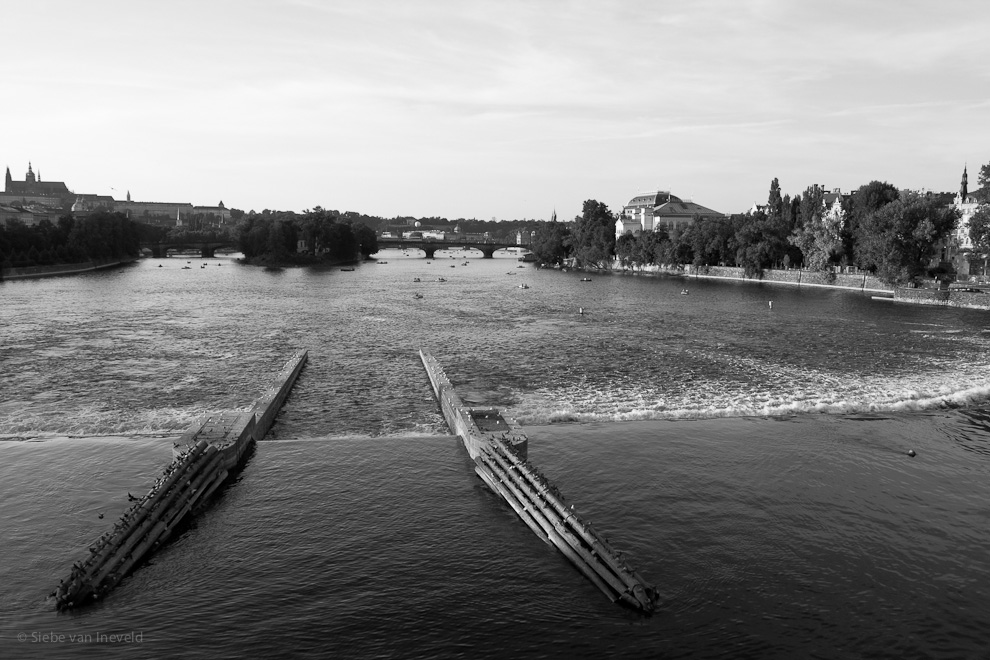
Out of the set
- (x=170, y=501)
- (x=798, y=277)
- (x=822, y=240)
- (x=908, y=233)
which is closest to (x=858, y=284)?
(x=822, y=240)

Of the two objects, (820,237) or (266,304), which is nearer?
(266,304)

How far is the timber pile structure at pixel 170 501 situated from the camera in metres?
21.3

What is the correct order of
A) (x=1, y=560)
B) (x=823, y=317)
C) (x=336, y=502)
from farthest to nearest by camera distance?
(x=823, y=317) < (x=336, y=502) < (x=1, y=560)

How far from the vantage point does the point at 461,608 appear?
21125 millimetres

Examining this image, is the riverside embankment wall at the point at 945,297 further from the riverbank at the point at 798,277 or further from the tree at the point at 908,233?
the riverbank at the point at 798,277

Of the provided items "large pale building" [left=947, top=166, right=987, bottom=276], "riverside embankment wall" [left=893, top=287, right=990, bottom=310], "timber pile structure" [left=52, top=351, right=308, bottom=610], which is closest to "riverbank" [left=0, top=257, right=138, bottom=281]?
"timber pile structure" [left=52, top=351, right=308, bottom=610]

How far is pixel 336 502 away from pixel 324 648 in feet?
31.9

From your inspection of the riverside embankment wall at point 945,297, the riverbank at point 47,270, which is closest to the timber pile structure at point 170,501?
the riverside embankment wall at point 945,297

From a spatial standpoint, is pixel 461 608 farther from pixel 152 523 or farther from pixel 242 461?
pixel 242 461

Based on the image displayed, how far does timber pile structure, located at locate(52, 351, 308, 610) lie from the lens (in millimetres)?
21297

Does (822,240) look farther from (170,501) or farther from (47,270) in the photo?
(47,270)

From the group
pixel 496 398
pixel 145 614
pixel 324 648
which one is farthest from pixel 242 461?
pixel 496 398

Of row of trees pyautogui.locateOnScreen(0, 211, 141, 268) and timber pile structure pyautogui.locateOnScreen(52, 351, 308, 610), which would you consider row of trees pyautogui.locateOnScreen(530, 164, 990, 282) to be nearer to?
timber pile structure pyautogui.locateOnScreen(52, 351, 308, 610)

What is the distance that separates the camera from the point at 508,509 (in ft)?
92.6
